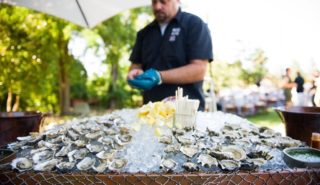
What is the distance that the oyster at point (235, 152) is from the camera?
3.31ft

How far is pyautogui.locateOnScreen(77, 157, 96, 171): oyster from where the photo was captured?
973 millimetres

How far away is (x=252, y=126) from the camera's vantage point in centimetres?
148

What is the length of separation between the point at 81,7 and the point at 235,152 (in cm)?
211

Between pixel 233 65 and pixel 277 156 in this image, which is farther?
pixel 233 65

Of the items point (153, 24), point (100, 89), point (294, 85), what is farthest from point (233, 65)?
point (153, 24)

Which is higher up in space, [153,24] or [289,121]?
[153,24]

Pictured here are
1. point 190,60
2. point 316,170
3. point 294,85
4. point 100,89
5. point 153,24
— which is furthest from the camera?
point 100,89

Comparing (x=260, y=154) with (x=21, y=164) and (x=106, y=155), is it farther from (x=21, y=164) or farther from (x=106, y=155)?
(x=21, y=164)

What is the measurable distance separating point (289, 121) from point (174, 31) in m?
0.93

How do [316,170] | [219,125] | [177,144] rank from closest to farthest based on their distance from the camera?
[316,170], [177,144], [219,125]

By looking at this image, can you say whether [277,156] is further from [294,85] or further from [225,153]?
[294,85]

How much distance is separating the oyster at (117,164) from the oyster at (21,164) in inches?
9.3

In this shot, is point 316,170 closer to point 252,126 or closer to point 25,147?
point 252,126

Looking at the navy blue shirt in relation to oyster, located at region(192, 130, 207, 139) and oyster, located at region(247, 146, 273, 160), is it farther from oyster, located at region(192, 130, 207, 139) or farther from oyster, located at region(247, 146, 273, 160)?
oyster, located at region(247, 146, 273, 160)
